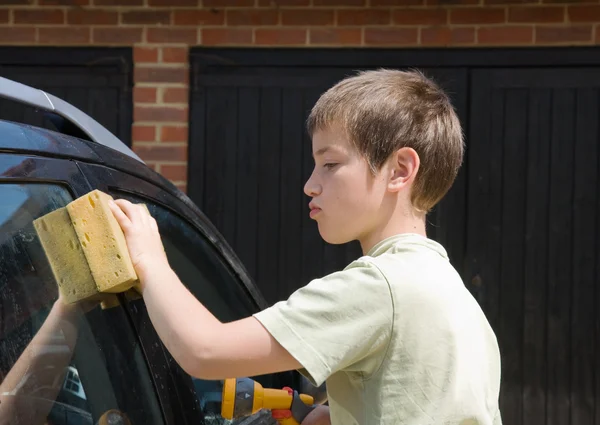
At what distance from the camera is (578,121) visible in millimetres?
5211

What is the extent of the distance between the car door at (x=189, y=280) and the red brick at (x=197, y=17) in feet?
10.0

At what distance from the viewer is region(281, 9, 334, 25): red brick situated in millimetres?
5199

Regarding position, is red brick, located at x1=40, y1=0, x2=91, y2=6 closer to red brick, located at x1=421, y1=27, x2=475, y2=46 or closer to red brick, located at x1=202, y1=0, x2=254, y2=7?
red brick, located at x1=202, y1=0, x2=254, y2=7

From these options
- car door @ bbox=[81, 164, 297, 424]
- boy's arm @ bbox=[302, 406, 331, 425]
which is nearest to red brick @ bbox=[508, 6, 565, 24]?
car door @ bbox=[81, 164, 297, 424]

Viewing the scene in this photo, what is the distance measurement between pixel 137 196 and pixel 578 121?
3.85 meters

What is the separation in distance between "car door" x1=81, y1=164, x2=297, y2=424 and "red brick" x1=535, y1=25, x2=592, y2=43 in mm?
3187

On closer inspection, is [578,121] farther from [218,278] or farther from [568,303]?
[218,278]

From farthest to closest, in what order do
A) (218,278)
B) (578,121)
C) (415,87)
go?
(578,121) < (218,278) < (415,87)

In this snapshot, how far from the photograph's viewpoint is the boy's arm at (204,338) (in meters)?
1.47

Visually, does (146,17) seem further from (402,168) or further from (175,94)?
(402,168)

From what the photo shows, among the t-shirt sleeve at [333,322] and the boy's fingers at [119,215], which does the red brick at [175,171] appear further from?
the t-shirt sleeve at [333,322]

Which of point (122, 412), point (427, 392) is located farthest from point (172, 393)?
point (427, 392)

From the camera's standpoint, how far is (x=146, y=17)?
17.4 ft

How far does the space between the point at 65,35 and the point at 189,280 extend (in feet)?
11.5
